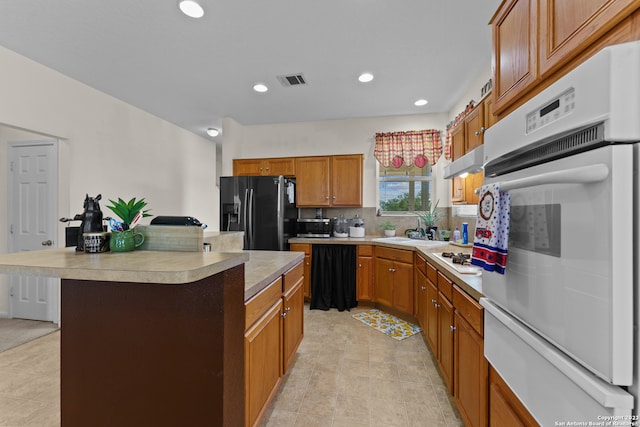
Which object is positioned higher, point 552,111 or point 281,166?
point 281,166

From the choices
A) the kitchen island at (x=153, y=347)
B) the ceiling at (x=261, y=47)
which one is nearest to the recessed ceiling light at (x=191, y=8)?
the ceiling at (x=261, y=47)

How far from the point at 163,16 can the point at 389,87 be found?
2292mm

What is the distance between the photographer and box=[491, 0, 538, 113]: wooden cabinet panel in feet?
3.19

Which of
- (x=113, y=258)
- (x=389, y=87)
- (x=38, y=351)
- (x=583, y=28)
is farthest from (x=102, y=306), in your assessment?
(x=389, y=87)

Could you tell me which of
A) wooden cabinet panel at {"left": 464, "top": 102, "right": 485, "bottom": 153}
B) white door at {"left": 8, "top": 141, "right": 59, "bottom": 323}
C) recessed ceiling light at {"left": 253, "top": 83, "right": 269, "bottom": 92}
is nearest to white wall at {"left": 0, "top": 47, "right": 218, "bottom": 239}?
white door at {"left": 8, "top": 141, "right": 59, "bottom": 323}

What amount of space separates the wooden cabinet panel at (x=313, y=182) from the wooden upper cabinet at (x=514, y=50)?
115 inches

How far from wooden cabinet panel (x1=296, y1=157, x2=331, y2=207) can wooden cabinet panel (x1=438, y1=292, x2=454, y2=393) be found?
7.83 feet

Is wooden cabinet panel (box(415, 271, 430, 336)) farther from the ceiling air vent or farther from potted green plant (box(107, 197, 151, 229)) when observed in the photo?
the ceiling air vent

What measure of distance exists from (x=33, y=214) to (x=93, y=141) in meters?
1.04

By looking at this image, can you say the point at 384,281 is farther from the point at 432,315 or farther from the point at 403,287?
the point at 432,315

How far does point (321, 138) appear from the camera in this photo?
4391mm

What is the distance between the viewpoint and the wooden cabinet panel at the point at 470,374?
124cm

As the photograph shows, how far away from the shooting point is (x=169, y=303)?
3.83 feet

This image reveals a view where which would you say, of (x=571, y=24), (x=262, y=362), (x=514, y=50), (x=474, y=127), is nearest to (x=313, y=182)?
(x=474, y=127)
